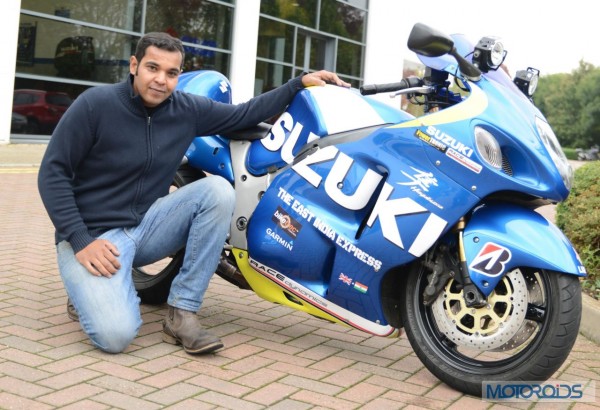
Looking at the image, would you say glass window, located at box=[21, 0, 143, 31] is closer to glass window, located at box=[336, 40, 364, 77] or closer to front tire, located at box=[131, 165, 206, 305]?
glass window, located at box=[336, 40, 364, 77]

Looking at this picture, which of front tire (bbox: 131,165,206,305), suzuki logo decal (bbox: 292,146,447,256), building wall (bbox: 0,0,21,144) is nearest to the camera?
suzuki logo decal (bbox: 292,146,447,256)

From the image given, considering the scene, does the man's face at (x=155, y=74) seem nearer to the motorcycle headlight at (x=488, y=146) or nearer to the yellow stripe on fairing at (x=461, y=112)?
the yellow stripe on fairing at (x=461, y=112)

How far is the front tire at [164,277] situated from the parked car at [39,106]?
10.2 metres

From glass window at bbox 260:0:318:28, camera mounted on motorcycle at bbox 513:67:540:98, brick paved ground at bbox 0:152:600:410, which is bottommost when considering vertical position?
brick paved ground at bbox 0:152:600:410

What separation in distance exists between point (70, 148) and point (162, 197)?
53 centimetres

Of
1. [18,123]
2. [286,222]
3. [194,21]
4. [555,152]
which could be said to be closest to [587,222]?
[555,152]

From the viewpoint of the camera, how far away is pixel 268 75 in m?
19.1

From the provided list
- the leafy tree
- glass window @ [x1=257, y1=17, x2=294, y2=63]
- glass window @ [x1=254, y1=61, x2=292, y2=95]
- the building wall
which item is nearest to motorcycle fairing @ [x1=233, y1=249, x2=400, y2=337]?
the building wall

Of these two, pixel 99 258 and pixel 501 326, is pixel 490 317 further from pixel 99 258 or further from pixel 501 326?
pixel 99 258

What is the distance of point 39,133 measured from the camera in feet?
46.3

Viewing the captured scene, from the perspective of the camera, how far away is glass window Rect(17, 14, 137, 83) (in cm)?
1382

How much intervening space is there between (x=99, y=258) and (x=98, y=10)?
1228 centimetres

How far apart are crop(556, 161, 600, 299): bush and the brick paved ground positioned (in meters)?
→ 0.99

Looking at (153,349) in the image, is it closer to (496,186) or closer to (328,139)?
(328,139)
